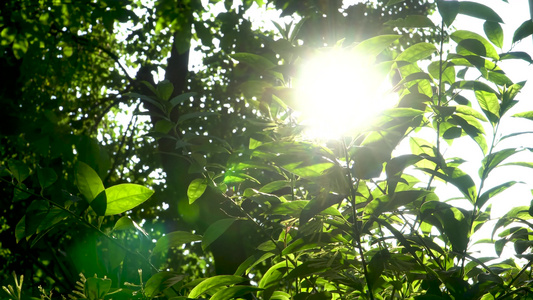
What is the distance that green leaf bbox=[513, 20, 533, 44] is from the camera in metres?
1.04

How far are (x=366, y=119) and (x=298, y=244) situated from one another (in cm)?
30

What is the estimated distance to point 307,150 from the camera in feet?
2.79

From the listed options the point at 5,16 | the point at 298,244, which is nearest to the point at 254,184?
the point at 298,244

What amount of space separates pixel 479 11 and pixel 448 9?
0.07 meters

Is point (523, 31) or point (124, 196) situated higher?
point (523, 31)

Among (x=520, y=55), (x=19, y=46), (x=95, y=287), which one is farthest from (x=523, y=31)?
(x=19, y=46)

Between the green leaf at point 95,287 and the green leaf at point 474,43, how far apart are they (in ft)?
3.06

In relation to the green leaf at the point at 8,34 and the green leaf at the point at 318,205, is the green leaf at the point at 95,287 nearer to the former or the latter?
the green leaf at the point at 318,205

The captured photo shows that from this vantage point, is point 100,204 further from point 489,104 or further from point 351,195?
point 489,104

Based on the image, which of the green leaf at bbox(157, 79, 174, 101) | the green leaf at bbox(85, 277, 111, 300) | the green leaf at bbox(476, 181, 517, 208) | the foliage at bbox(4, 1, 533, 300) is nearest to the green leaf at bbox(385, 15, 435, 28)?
the foliage at bbox(4, 1, 533, 300)

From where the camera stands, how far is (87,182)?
913 millimetres

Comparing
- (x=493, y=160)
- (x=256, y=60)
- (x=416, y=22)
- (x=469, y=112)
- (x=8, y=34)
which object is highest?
(x=8, y=34)

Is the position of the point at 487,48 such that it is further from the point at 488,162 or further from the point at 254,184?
the point at 254,184

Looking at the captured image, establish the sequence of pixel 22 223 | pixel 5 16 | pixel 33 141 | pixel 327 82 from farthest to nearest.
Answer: pixel 5 16 → pixel 33 141 → pixel 22 223 → pixel 327 82
